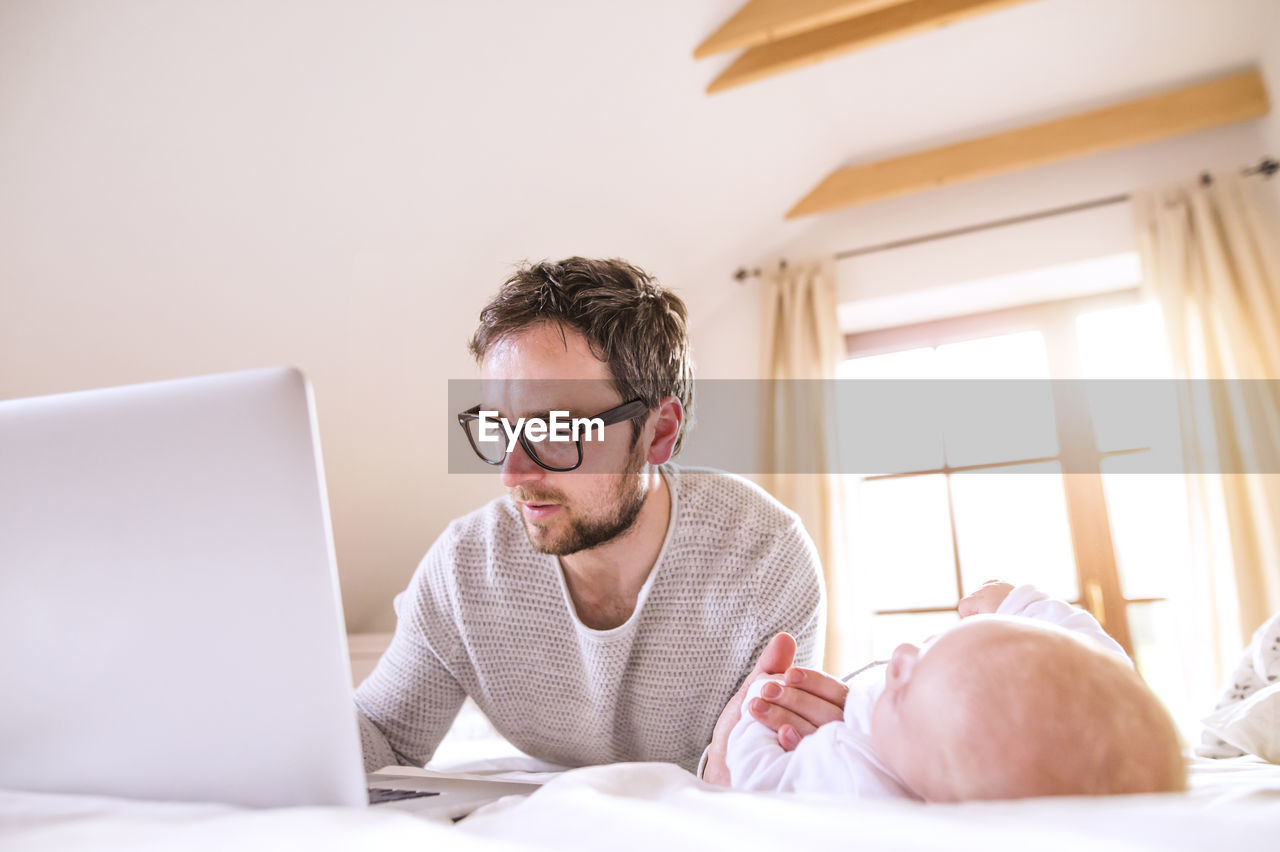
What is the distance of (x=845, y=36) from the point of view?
265 centimetres

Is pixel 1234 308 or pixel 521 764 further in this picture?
pixel 1234 308

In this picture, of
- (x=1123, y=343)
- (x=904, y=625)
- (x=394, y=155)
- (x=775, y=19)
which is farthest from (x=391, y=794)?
(x=1123, y=343)

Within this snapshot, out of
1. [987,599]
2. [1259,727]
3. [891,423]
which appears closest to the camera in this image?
[987,599]

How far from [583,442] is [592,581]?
266 mm

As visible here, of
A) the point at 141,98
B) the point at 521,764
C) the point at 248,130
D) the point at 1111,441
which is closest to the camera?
the point at 521,764

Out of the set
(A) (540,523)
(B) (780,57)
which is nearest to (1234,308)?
(B) (780,57)

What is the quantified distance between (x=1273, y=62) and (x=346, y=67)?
118 inches

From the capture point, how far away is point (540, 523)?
1294 mm

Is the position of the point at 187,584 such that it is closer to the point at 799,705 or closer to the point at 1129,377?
the point at 799,705

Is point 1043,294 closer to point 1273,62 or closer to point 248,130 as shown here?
point 1273,62

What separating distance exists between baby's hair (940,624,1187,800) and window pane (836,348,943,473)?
2.78 meters

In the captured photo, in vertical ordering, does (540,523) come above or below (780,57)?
below

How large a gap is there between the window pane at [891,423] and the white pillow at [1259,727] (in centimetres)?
226

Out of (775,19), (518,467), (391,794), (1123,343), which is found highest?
(775,19)
